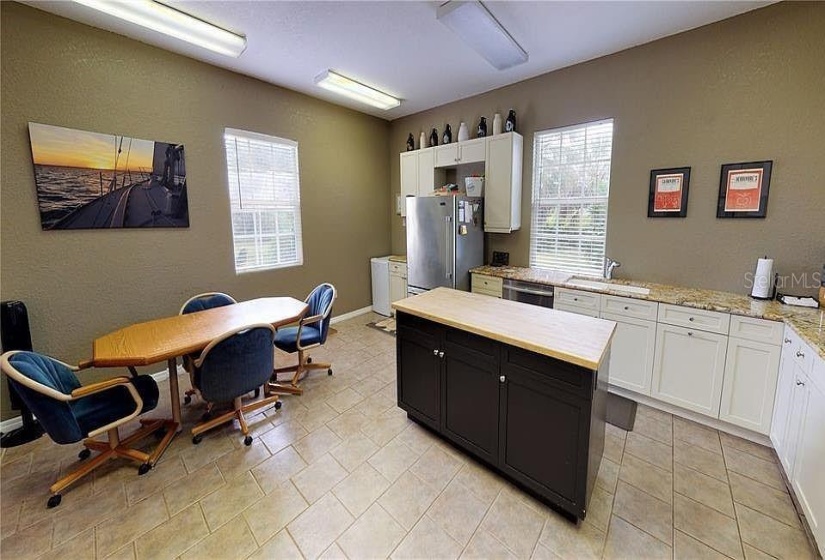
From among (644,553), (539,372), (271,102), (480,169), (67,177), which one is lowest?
(644,553)

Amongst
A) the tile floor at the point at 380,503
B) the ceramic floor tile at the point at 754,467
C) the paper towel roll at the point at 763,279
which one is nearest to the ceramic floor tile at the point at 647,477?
the tile floor at the point at 380,503

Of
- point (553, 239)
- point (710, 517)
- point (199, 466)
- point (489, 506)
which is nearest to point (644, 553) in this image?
point (710, 517)

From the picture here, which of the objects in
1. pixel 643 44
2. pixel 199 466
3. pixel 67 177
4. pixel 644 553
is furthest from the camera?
pixel 643 44

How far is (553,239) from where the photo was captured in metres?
3.71

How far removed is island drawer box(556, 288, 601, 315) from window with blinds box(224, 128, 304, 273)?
316 cm

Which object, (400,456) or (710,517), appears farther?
(400,456)

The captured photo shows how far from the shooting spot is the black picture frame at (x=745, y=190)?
2.48 metres

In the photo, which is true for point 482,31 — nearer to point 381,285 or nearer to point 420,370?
point 420,370

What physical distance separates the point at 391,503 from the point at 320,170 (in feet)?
12.8

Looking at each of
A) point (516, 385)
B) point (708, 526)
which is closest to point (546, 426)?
point (516, 385)

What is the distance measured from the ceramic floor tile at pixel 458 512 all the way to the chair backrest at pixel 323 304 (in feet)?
5.73

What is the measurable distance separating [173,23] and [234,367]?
262cm

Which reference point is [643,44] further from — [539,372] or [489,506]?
[489,506]

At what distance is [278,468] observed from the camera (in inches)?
82.8
